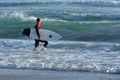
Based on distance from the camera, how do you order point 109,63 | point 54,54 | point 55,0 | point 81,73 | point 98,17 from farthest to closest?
point 55,0, point 98,17, point 54,54, point 109,63, point 81,73

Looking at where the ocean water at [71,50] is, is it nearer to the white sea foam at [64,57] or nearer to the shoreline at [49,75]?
the white sea foam at [64,57]

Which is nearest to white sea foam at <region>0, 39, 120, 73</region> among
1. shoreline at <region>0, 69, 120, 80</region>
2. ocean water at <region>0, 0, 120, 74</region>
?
ocean water at <region>0, 0, 120, 74</region>

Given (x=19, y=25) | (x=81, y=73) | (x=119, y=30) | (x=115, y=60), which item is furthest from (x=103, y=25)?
(x=81, y=73)

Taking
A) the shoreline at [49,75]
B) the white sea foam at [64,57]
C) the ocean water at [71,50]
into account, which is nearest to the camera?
the shoreline at [49,75]

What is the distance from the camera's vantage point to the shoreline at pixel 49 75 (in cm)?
1032

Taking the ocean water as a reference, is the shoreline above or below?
above

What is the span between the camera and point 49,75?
10.6 metres

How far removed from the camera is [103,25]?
75.5 feet

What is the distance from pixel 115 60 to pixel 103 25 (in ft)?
Result: 35.1

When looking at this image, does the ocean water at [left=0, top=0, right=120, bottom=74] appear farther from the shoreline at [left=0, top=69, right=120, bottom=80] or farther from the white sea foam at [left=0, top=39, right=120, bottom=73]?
the shoreline at [left=0, top=69, right=120, bottom=80]

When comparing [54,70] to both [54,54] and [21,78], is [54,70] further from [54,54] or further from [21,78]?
[54,54]

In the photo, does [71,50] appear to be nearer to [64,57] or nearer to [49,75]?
[64,57]

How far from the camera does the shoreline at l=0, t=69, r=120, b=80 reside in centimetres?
1032

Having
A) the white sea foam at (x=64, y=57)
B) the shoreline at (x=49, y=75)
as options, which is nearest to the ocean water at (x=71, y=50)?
the white sea foam at (x=64, y=57)
